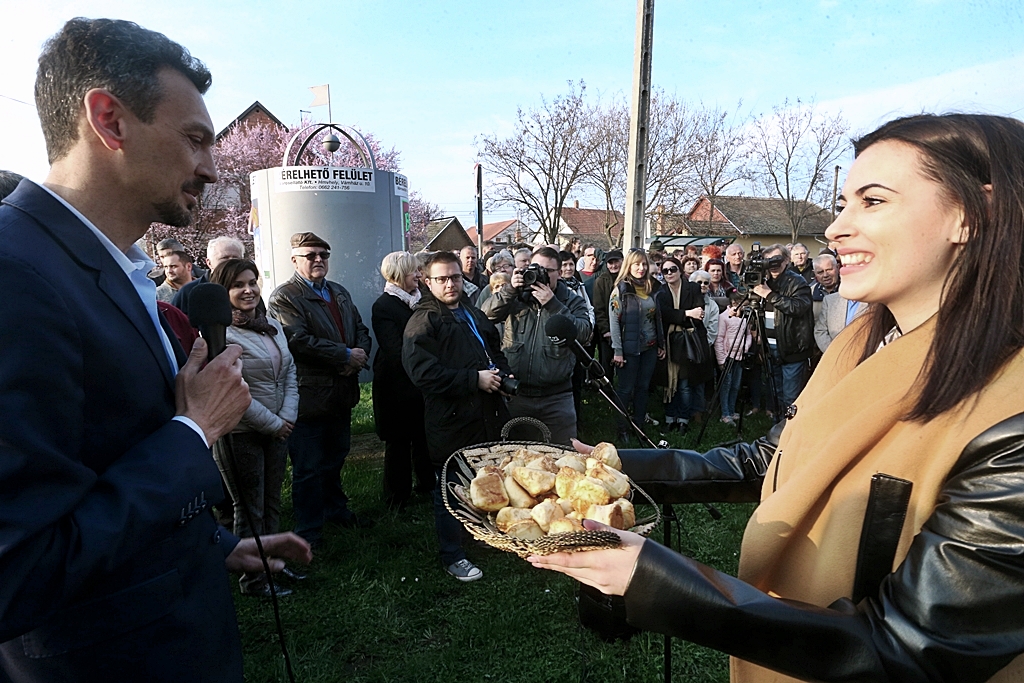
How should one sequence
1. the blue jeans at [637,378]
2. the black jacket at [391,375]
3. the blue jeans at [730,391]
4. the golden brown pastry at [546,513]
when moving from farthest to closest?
the blue jeans at [730,391]
the blue jeans at [637,378]
the black jacket at [391,375]
the golden brown pastry at [546,513]

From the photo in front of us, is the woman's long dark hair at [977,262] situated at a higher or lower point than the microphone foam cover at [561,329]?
higher

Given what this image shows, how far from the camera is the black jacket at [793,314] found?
6.74m

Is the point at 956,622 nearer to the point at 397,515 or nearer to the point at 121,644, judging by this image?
the point at 121,644

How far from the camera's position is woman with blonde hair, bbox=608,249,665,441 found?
268 inches

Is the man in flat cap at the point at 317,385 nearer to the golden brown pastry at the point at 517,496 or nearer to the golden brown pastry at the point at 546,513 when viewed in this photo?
the golden brown pastry at the point at 517,496

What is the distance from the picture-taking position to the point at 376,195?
740cm

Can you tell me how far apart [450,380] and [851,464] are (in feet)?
9.73

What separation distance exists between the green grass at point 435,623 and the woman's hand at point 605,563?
153cm

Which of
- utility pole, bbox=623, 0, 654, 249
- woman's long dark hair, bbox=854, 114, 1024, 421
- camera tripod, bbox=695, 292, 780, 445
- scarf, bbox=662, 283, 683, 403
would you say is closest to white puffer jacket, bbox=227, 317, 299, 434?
woman's long dark hair, bbox=854, 114, 1024, 421

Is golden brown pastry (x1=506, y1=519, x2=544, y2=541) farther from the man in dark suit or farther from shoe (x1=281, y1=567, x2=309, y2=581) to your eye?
shoe (x1=281, y1=567, x2=309, y2=581)

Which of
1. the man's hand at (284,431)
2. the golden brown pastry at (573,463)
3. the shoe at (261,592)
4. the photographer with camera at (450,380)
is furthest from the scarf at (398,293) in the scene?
the golden brown pastry at (573,463)

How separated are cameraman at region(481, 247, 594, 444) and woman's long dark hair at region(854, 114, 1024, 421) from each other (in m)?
3.61

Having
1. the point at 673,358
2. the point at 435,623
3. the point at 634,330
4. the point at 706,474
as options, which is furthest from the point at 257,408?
the point at 673,358

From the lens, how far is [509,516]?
5.25ft
